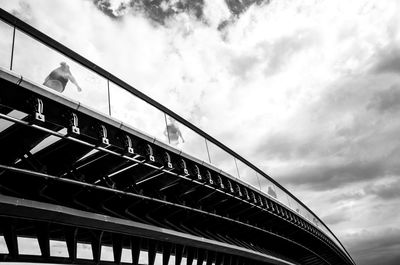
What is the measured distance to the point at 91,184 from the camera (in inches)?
471

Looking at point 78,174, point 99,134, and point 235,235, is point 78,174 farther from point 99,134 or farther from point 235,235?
point 235,235

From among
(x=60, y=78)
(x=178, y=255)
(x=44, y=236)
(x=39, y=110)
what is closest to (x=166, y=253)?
(x=178, y=255)

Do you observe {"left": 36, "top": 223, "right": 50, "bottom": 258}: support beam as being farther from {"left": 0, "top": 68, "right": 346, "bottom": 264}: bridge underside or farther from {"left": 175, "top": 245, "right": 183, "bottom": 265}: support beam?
{"left": 175, "top": 245, "right": 183, "bottom": 265}: support beam

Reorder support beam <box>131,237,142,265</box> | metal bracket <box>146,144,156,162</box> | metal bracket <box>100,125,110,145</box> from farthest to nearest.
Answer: support beam <box>131,237,142,265</box> < metal bracket <box>146,144,156,162</box> < metal bracket <box>100,125,110,145</box>

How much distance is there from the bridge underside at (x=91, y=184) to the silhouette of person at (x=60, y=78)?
0.72 meters

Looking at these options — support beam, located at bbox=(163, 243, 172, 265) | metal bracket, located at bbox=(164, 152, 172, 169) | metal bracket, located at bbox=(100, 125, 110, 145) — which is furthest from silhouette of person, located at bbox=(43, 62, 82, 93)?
support beam, located at bbox=(163, 243, 172, 265)

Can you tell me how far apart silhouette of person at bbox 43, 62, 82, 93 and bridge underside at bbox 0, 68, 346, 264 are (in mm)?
722

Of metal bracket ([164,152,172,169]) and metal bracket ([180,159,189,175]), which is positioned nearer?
metal bracket ([164,152,172,169])

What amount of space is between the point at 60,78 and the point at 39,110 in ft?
5.12

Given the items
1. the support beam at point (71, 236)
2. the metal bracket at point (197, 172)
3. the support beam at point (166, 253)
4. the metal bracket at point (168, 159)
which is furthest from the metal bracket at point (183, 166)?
the support beam at point (166, 253)

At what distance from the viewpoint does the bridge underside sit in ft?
32.1

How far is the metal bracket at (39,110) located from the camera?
29.3 ft

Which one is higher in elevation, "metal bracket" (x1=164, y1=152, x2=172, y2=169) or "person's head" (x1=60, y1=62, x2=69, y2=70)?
"person's head" (x1=60, y1=62, x2=69, y2=70)

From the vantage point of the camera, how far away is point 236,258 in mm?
30203
